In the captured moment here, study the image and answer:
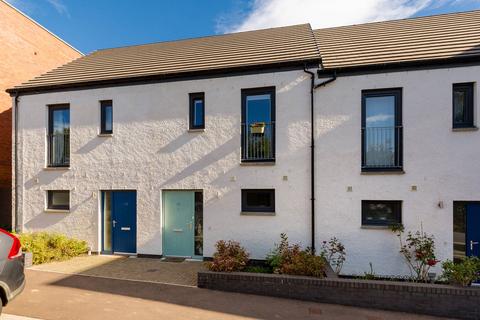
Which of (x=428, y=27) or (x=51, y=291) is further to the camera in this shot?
(x=428, y=27)

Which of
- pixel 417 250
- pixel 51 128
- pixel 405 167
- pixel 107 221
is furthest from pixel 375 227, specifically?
pixel 51 128

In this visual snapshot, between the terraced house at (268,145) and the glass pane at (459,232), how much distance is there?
36 mm

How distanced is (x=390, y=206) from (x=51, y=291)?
27.0ft

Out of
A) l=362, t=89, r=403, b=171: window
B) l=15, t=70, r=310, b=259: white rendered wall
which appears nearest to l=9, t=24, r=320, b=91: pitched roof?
l=15, t=70, r=310, b=259: white rendered wall

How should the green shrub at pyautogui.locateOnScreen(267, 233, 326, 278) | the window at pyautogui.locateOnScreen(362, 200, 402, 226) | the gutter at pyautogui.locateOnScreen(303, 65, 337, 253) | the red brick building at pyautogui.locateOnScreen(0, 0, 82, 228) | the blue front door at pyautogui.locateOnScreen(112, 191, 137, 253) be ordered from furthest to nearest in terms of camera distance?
the red brick building at pyautogui.locateOnScreen(0, 0, 82, 228) → the blue front door at pyautogui.locateOnScreen(112, 191, 137, 253) → the gutter at pyautogui.locateOnScreen(303, 65, 337, 253) → the window at pyautogui.locateOnScreen(362, 200, 402, 226) → the green shrub at pyautogui.locateOnScreen(267, 233, 326, 278)

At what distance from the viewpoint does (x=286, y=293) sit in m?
5.82

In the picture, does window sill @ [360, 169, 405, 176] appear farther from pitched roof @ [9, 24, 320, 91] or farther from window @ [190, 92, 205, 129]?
window @ [190, 92, 205, 129]

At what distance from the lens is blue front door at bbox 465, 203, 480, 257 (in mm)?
6791

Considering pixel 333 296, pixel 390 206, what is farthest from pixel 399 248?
pixel 333 296

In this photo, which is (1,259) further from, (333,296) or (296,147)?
(296,147)

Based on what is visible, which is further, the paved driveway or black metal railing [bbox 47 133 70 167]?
black metal railing [bbox 47 133 70 167]

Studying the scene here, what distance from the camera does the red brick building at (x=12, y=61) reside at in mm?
11848

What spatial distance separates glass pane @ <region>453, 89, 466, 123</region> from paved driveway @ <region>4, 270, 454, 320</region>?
4894 millimetres

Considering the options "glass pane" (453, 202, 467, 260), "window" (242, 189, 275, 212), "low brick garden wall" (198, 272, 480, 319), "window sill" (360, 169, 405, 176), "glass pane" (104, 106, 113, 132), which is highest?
"glass pane" (104, 106, 113, 132)
